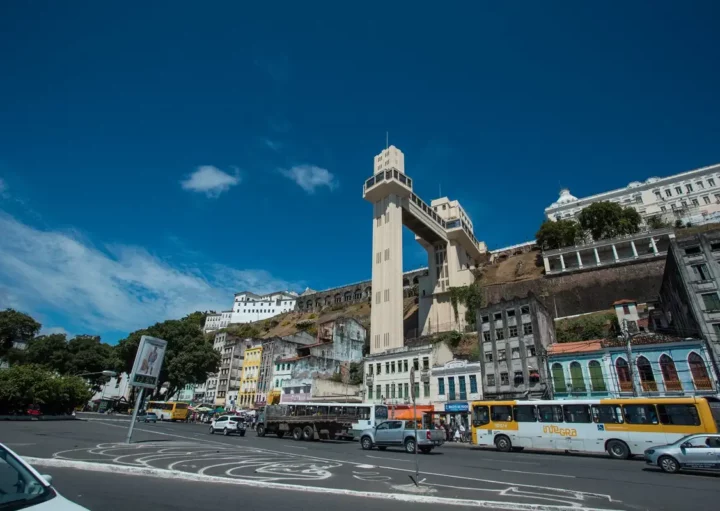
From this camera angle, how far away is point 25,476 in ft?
12.6

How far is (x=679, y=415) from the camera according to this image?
1911cm

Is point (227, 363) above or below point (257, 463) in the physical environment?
above

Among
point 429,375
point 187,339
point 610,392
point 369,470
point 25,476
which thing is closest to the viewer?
point 25,476

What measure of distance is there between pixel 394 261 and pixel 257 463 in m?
46.3

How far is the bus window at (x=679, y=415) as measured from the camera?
18812 mm

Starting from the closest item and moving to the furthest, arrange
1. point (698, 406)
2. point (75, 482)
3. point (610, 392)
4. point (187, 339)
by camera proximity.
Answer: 1. point (75, 482)
2. point (698, 406)
3. point (610, 392)
4. point (187, 339)

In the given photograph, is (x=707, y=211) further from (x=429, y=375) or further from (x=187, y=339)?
(x=187, y=339)

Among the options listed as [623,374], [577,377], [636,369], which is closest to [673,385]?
[636,369]

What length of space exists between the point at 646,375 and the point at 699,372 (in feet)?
11.2

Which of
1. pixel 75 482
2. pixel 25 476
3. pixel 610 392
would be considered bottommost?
pixel 75 482

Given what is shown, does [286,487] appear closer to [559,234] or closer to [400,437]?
[400,437]

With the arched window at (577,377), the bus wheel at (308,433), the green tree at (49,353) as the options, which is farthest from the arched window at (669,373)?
the green tree at (49,353)

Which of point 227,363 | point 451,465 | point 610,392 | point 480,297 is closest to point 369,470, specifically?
point 451,465

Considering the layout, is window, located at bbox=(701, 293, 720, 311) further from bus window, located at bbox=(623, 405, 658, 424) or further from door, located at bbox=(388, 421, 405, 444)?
door, located at bbox=(388, 421, 405, 444)
